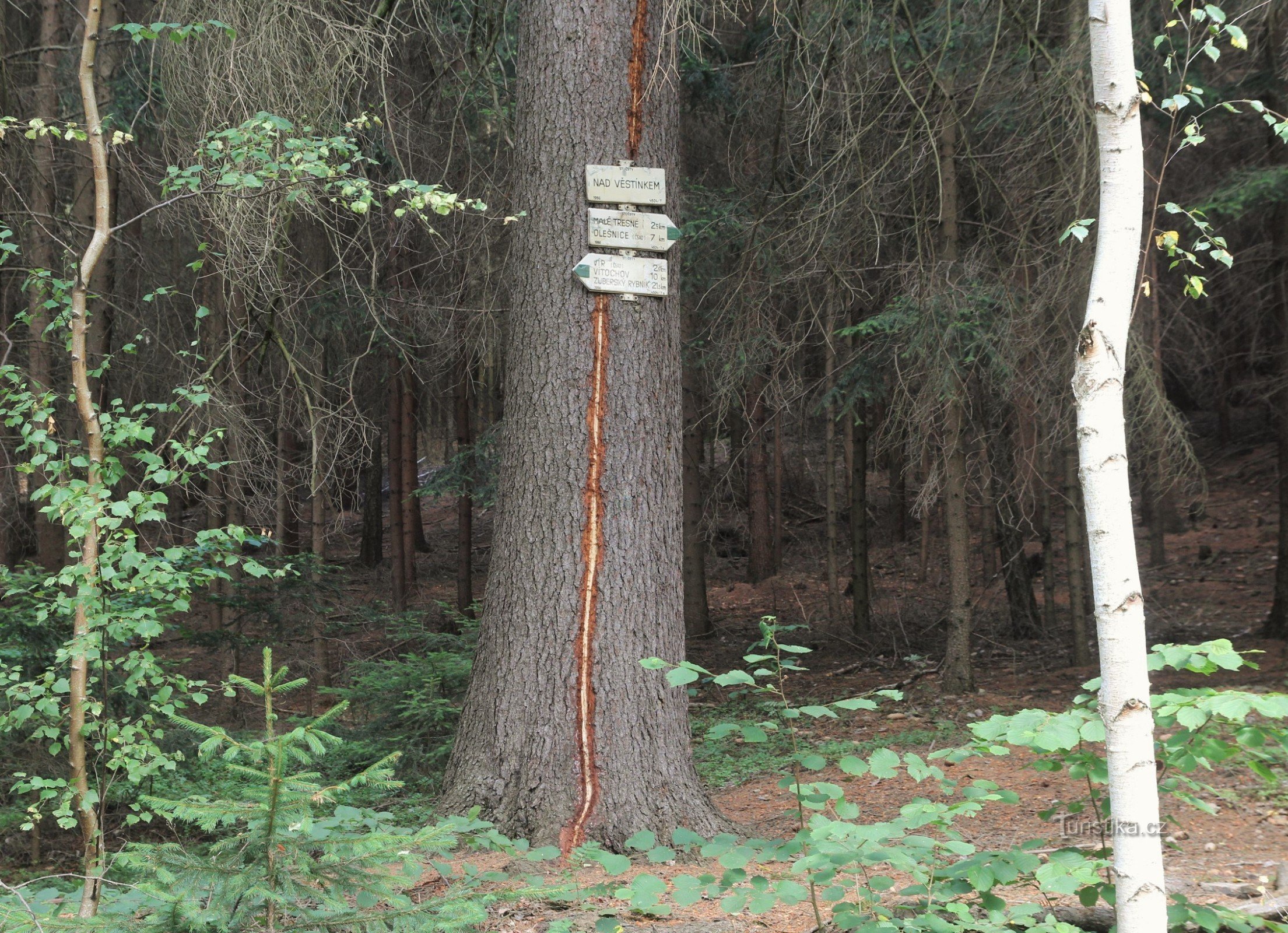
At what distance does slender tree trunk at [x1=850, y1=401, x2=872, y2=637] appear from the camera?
11.1 metres

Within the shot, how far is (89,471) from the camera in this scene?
3.65 meters

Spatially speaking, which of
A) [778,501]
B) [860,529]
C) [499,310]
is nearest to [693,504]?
[860,529]

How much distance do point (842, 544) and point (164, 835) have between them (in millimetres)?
13930

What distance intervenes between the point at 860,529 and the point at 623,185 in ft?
24.6

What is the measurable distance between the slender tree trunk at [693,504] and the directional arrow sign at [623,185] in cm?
592

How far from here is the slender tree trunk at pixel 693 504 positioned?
36.7ft

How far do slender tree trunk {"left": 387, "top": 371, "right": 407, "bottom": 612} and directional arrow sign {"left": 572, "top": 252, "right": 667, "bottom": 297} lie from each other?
934 centimetres

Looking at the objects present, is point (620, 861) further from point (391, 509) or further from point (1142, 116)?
point (391, 509)

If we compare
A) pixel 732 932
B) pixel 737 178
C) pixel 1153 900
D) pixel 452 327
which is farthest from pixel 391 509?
pixel 1153 900

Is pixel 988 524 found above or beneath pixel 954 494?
beneath

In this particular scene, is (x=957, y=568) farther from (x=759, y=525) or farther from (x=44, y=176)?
(x=44, y=176)

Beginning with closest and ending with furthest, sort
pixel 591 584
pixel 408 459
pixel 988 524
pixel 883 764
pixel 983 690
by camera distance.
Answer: pixel 883 764 → pixel 591 584 → pixel 983 690 → pixel 988 524 → pixel 408 459

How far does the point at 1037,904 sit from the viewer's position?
122 inches

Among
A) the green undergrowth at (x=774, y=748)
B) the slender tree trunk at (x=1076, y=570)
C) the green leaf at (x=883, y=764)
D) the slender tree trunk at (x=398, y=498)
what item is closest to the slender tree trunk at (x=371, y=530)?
the slender tree trunk at (x=398, y=498)
